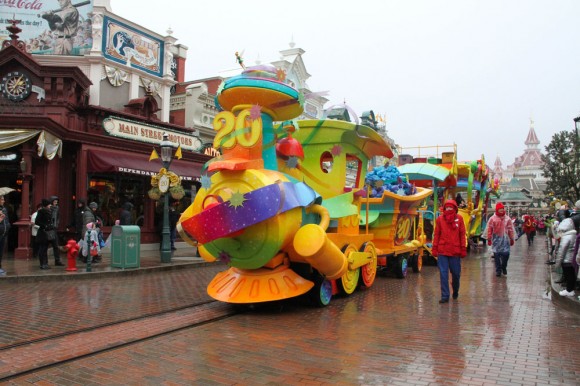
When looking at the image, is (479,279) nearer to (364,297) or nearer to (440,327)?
(364,297)

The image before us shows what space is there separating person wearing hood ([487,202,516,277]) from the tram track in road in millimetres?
7304

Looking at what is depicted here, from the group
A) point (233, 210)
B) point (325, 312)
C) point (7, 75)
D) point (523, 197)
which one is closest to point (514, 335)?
point (325, 312)

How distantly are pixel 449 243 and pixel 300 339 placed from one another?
3.79 m

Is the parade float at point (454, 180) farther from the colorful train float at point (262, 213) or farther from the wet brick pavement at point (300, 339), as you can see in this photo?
the colorful train float at point (262, 213)

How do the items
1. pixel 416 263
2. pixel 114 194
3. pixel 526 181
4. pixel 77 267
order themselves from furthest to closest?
pixel 526 181 < pixel 114 194 < pixel 416 263 < pixel 77 267

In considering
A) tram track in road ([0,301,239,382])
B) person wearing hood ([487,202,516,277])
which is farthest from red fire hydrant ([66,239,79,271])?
person wearing hood ([487,202,516,277])

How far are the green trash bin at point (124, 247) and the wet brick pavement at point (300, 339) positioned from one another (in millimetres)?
1952

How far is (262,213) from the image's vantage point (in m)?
6.76

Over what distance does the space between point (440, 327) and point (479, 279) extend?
5508 mm

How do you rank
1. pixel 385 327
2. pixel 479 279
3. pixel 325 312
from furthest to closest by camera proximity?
pixel 479 279
pixel 325 312
pixel 385 327

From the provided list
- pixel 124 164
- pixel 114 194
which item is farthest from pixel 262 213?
pixel 114 194

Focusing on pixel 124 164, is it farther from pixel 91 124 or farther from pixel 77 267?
pixel 77 267

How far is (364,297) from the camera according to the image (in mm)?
8773

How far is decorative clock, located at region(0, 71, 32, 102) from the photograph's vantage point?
15.5 m
